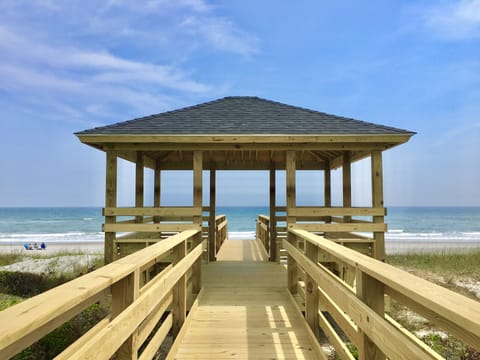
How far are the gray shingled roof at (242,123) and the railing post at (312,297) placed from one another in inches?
111

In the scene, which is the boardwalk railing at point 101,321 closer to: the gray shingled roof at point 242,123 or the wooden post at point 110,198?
the wooden post at point 110,198

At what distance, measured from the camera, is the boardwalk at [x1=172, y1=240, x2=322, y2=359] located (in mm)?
2867

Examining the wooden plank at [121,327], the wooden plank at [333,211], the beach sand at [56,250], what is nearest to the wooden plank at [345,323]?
the wooden plank at [121,327]

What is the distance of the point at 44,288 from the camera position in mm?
8742

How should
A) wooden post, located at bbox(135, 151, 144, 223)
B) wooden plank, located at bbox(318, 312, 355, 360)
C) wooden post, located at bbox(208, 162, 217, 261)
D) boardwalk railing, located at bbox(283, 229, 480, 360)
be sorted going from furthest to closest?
wooden post, located at bbox(208, 162, 217, 261), wooden post, located at bbox(135, 151, 144, 223), wooden plank, located at bbox(318, 312, 355, 360), boardwalk railing, located at bbox(283, 229, 480, 360)

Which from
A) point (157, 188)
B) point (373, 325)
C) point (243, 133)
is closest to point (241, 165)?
Result: point (157, 188)

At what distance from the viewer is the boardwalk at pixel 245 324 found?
113 inches

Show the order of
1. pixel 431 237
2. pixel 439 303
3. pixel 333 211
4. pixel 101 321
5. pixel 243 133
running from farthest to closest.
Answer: pixel 431 237
pixel 243 133
pixel 333 211
pixel 101 321
pixel 439 303

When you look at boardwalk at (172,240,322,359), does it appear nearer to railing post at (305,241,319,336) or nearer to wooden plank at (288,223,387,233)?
railing post at (305,241,319,336)

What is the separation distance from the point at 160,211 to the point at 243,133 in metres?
2.17

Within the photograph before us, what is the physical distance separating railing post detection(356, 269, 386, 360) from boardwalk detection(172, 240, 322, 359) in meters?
1.17

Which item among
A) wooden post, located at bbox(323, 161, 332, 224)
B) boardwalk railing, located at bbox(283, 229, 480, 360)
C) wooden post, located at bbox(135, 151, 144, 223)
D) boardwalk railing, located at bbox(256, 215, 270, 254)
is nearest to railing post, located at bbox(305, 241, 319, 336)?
boardwalk railing, located at bbox(283, 229, 480, 360)

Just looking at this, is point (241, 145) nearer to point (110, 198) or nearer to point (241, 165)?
point (110, 198)

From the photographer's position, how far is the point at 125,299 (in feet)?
5.60
